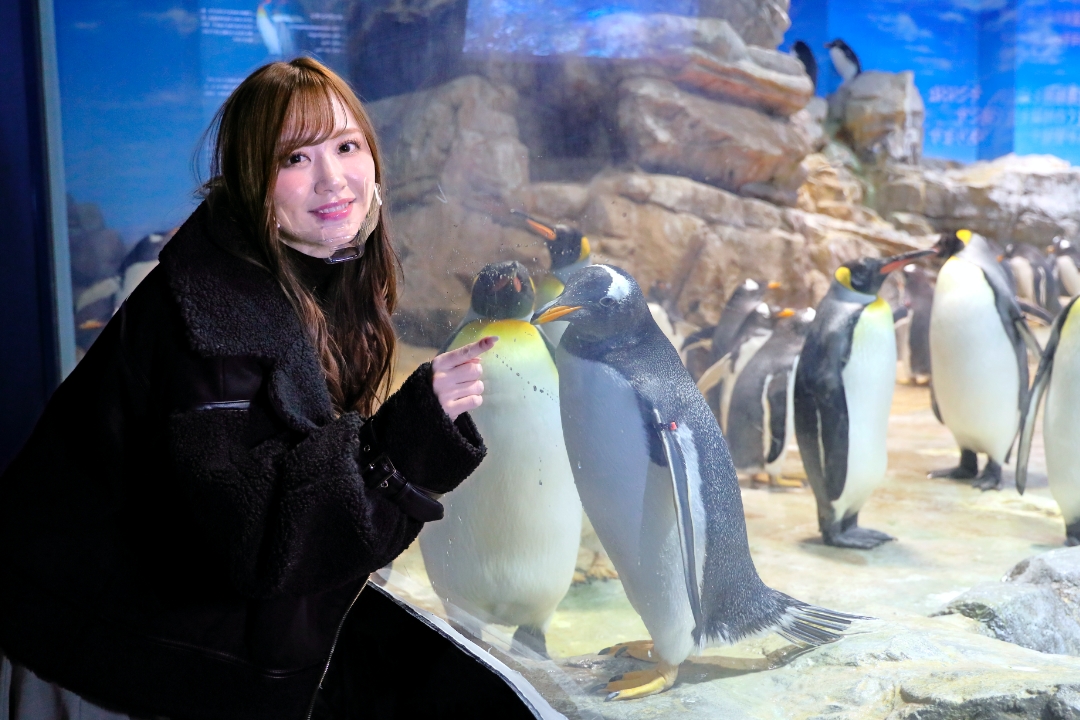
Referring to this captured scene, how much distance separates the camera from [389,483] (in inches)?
29.2

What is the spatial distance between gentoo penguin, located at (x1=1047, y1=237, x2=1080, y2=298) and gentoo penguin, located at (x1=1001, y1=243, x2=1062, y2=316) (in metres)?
0.05

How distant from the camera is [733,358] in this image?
364 cm

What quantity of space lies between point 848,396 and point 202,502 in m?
2.67

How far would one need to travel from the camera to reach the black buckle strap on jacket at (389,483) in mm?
740

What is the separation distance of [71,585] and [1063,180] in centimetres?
375

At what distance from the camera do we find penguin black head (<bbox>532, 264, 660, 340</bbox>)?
1.44 meters

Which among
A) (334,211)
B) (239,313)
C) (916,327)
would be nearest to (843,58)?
(916,327)

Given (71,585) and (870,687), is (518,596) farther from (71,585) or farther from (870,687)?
(71,585)

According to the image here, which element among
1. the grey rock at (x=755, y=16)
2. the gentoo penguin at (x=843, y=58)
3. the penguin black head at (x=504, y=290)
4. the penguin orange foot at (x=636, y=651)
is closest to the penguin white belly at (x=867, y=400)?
the gentoo penguin at (x=843, y=58)

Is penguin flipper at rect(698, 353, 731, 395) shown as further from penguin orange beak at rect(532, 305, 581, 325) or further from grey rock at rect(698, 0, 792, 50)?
penguin orange beak at rect(532, 305, 581, 325)

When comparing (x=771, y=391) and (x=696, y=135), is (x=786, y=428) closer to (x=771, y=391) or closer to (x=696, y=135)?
(x=771, y=391)

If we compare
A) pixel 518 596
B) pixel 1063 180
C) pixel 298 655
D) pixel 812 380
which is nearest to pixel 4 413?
pixel 518 596

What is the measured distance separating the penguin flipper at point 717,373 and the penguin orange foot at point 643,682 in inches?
54.5

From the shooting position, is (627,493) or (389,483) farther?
(627,493)
